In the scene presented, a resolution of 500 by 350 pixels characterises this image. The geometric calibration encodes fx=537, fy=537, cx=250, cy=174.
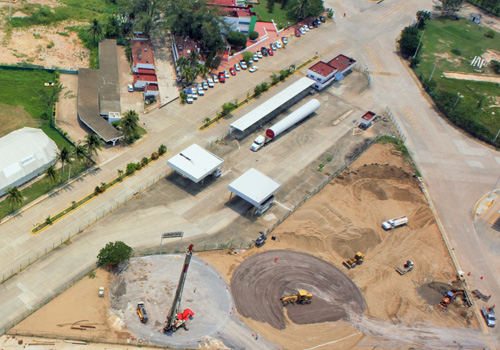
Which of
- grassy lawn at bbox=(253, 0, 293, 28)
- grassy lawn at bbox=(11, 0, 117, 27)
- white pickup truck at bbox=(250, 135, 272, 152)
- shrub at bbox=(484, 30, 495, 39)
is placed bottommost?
shrub at bbox=(484, 30, 495, 39)

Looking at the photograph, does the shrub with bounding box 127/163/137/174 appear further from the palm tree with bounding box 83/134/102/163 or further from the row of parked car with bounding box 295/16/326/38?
the row of parked car with bounding box 295/16/326/38

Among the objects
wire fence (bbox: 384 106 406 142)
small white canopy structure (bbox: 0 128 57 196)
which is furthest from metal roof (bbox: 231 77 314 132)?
small white canopy structure (bbox: 0 128 57 196)

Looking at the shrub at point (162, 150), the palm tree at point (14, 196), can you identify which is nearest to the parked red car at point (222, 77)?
the shrub at point (162, 150)

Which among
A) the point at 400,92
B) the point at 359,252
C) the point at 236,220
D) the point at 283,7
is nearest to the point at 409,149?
the point at 400,92

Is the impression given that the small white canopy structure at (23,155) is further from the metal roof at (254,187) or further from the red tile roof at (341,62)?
the red tile roof at (341,62)

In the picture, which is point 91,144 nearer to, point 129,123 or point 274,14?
point 129,123

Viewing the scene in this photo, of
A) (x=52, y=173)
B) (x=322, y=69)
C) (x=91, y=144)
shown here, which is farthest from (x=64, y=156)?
(x=322, y=69)
